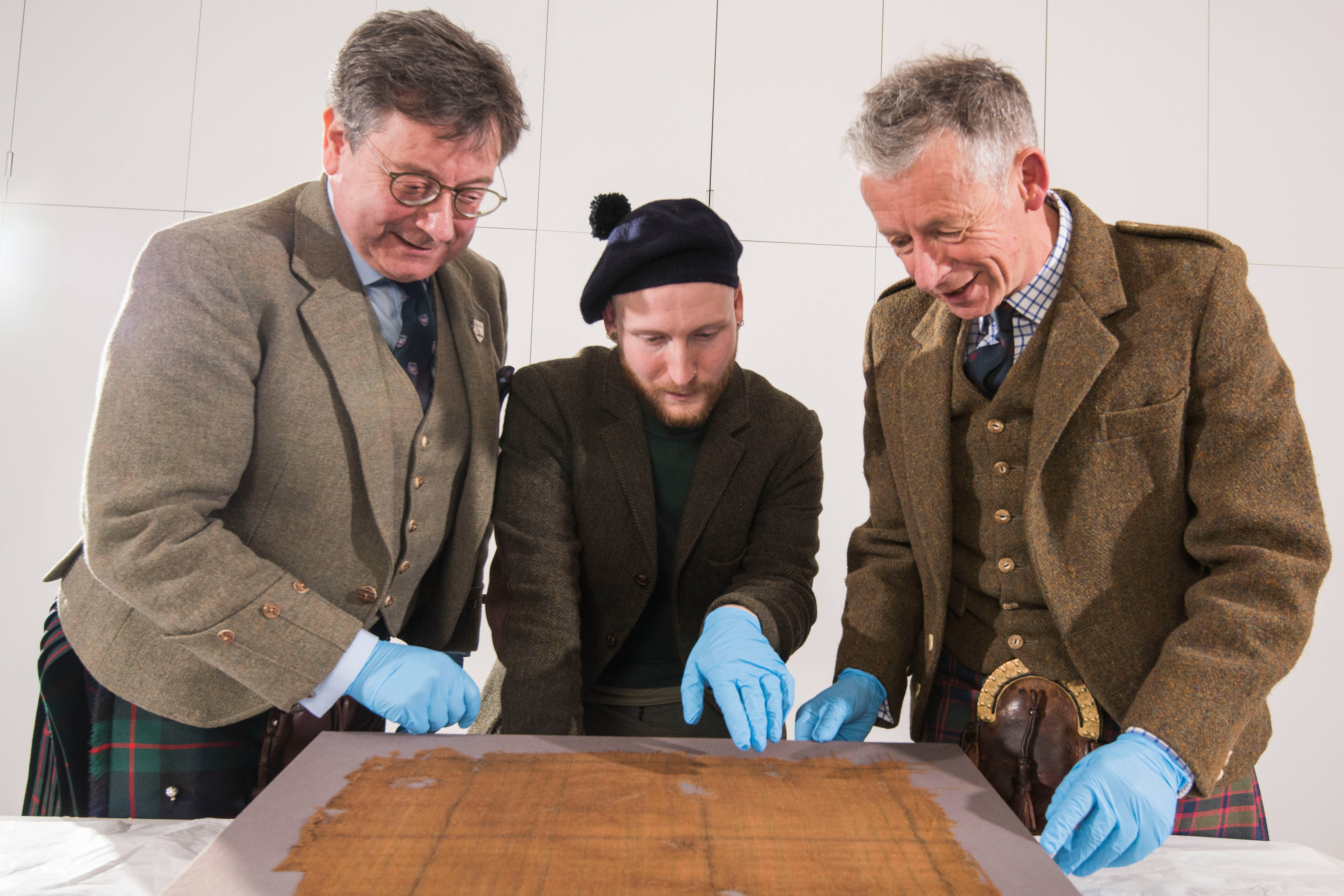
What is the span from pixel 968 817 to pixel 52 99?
140 inches

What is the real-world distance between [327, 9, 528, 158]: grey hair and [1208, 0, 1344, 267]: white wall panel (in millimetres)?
2856

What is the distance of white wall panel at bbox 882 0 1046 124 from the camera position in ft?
A: 9.98

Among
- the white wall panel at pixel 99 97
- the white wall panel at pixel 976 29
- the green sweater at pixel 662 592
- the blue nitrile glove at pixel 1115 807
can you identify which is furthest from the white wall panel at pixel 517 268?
the blue nitrile glove at pixel 1115 807

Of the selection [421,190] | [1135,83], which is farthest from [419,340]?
[1135,83]

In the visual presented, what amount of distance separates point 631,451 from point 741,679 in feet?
1.50

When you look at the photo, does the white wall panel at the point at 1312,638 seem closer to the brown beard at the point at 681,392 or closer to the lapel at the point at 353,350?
the brown beard at the point at 681,392

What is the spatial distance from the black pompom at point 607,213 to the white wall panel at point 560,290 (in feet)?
4.84

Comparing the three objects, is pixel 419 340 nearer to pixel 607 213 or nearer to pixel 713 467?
pixel 607 213

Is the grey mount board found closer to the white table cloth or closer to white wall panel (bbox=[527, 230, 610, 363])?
the white table cloth

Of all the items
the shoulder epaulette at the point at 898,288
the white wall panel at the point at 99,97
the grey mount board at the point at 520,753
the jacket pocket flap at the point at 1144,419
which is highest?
the white wall panel at the point at 99,97

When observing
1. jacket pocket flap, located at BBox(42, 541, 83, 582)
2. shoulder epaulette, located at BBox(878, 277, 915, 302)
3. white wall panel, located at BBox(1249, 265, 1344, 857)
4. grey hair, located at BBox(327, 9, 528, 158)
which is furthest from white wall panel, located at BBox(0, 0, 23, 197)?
white wall panel, located at BBox(1249, 265, 1344, 857)

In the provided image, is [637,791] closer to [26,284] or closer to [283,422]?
[283,422]

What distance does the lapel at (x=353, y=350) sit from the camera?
127 cm

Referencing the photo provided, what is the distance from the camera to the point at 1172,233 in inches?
47.3
